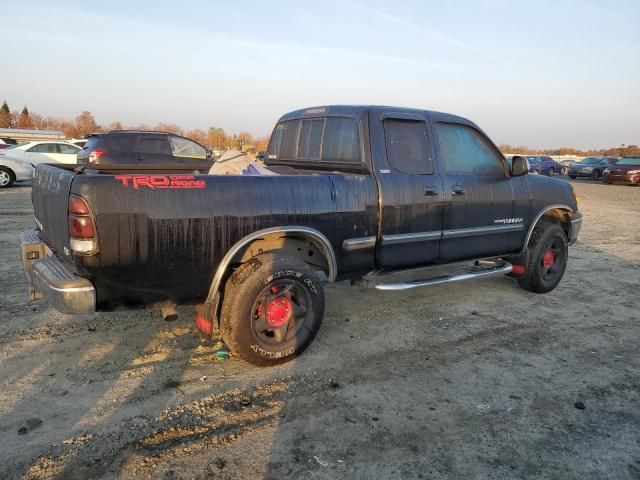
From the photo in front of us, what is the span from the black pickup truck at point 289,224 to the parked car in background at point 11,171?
1281 centimetres

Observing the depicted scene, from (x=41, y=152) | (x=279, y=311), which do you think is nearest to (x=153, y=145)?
(x=41, y=152)

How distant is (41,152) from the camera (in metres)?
16.4

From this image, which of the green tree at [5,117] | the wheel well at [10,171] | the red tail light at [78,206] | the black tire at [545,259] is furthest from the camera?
the green tree at [5,117]

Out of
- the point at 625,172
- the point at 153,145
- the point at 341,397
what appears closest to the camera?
the point at 341,397

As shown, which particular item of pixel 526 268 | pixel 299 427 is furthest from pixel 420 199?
pixel 299 427

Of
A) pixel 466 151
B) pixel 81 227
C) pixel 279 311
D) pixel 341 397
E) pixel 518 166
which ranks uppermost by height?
pixel 466 151

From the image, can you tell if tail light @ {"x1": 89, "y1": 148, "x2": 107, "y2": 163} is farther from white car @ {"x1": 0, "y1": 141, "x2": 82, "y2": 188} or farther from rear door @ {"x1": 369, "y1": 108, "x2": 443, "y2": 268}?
rear door @ {"x1": 369, "y1": 108, "x2": 443, "y2": 268}

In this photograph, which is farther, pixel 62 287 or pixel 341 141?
pixel 341 141

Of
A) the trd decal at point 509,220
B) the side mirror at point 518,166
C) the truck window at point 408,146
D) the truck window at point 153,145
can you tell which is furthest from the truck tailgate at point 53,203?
the truck window at point 153,145

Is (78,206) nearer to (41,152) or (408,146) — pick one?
(408,146)

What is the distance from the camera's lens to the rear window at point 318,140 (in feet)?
14.8

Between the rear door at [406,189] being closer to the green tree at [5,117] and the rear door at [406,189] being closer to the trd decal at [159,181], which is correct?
the trd decal at [159,181]

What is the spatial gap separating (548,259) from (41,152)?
16478 mm

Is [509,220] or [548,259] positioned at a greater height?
[509,220]
